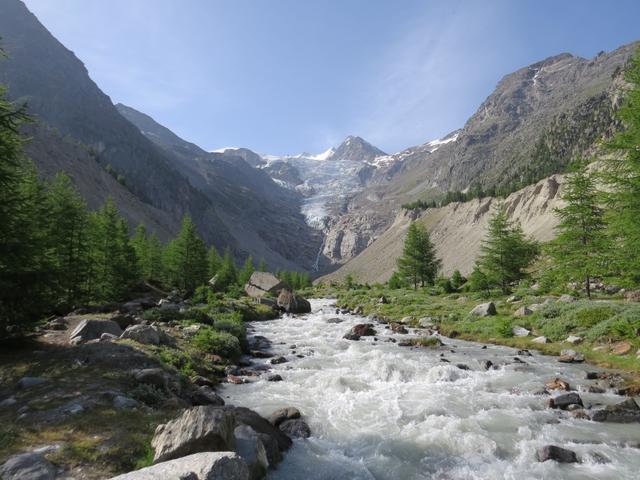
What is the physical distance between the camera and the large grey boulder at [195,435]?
6.45 meters

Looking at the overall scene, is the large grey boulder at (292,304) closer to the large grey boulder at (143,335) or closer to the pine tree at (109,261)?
the pine tree at (109,261)

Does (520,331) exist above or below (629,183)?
below

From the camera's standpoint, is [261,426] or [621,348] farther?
[621,348]

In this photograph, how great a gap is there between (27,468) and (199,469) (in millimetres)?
2773

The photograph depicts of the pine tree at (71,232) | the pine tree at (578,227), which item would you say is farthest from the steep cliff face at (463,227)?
the pine tree at (71,232)

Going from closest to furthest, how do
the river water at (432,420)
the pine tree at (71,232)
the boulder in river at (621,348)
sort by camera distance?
1. the river water at (432,420)
2. the boulder in river at (621,348)
3. the pine tree at (71,232)

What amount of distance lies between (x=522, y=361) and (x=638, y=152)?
1026 cm

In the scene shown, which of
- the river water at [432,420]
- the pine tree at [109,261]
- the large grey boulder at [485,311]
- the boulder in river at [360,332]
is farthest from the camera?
the pine tree at [109,261]

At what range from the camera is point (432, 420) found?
11.3 meters

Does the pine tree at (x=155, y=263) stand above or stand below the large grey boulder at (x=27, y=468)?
above

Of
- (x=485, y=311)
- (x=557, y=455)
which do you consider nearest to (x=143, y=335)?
(x=557, y=455)

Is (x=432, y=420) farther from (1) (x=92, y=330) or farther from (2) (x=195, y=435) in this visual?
(1) (x=92, y=330)

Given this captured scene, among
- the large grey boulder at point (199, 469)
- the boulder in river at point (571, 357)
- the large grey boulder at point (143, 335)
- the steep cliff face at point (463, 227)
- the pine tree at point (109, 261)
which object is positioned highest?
the steep cliff face at point (463, 227)

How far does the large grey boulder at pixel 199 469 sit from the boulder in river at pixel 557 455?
730cm
